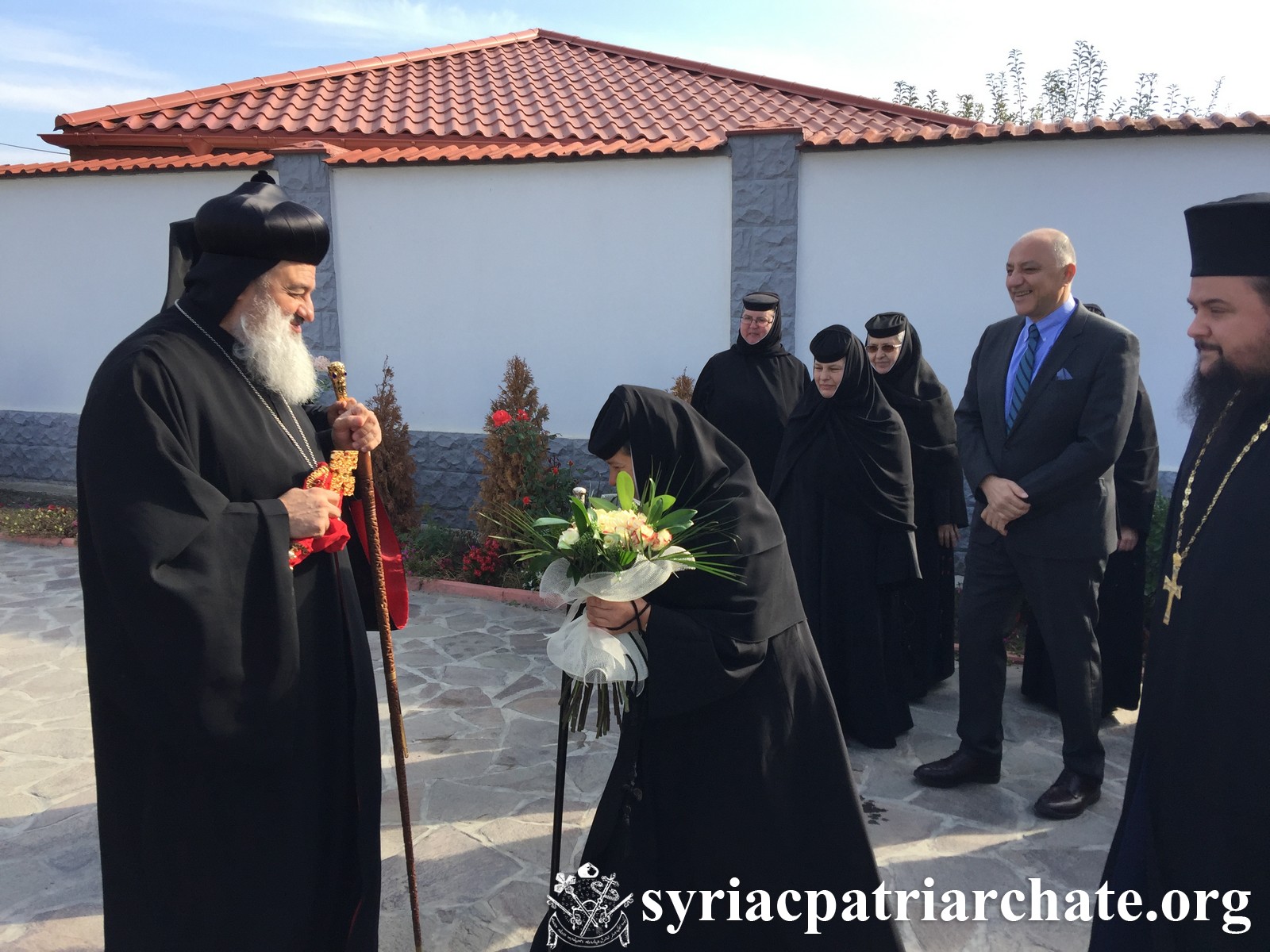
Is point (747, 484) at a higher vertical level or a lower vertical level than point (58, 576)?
higher

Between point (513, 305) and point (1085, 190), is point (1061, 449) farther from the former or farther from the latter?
point (513, 305)

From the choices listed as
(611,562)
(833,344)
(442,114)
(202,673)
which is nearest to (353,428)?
(202,673)

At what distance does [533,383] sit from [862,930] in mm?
6880

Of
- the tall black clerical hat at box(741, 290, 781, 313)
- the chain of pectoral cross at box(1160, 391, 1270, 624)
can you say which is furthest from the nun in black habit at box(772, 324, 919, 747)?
the chain of pectoral cross at box(1160, 391, 1270, 624)

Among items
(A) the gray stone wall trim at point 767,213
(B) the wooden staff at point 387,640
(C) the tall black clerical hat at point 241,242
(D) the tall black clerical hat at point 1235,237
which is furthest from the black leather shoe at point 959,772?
(A) the gray stone wall trim at point 767,213

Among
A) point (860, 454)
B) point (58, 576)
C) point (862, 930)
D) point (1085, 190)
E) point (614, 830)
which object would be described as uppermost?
point (1085, 190)

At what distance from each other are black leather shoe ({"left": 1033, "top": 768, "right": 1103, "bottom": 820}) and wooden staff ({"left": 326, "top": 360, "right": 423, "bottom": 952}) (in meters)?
2.59

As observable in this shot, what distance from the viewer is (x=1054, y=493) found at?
3.88 metres

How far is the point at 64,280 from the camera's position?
413 inches

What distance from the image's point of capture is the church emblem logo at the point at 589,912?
2.54 meters

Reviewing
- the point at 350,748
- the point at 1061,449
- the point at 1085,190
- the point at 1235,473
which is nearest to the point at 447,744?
the point at 350,748

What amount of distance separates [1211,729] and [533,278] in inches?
293

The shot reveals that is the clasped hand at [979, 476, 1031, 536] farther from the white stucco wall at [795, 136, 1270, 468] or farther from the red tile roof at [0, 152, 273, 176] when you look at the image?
the red tile roof at [0, 152, 273, 176]

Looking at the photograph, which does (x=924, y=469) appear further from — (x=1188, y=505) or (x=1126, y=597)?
(x=1188, y=505)
